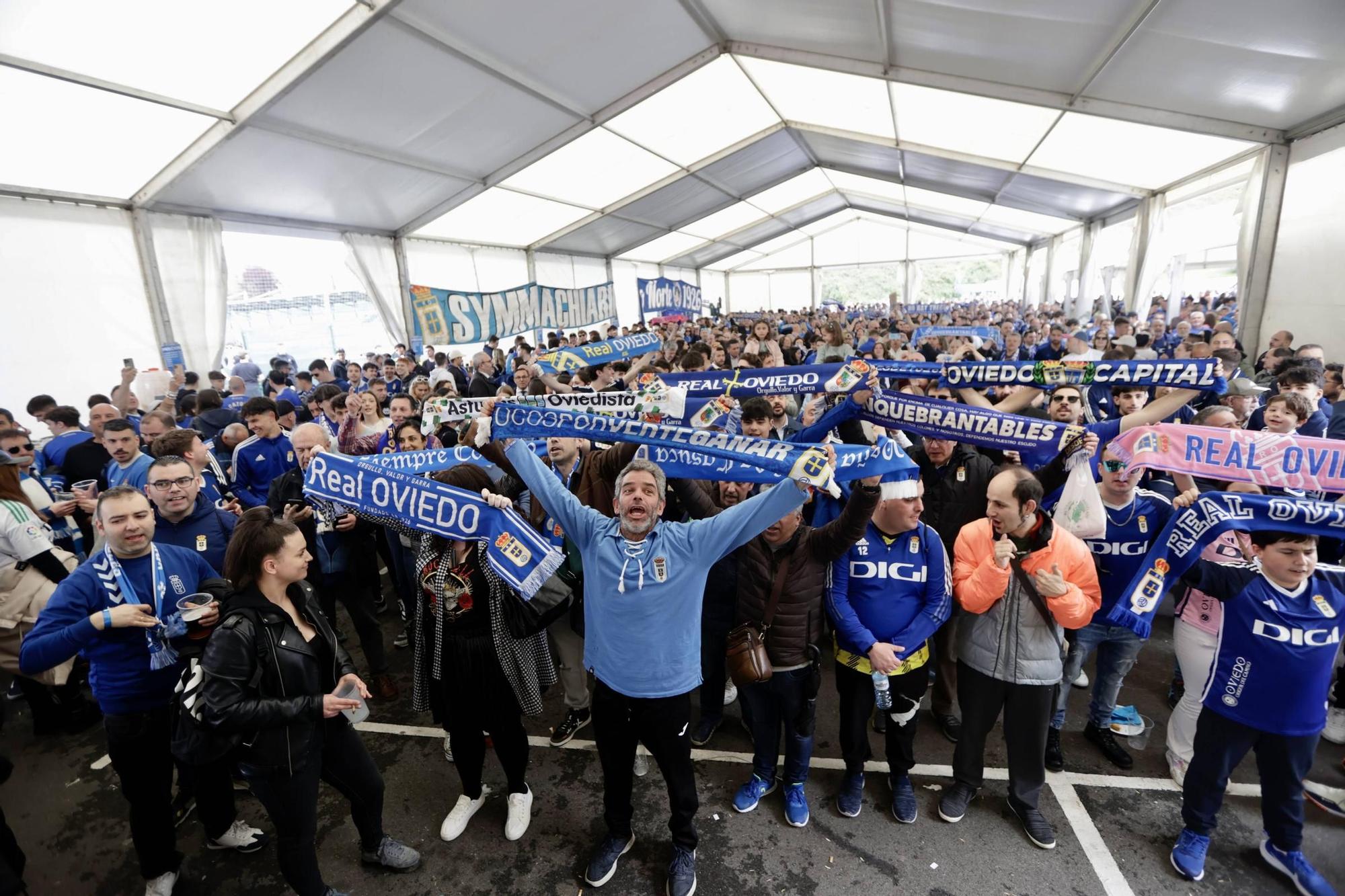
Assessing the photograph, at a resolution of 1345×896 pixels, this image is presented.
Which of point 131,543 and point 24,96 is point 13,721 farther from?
point 24,96

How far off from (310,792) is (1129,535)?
464cm

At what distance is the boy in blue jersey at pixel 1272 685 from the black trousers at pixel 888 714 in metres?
1.33

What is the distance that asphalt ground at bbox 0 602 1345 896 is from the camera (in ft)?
10.1

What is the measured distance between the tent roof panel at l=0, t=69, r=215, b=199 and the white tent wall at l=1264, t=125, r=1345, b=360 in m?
16.5

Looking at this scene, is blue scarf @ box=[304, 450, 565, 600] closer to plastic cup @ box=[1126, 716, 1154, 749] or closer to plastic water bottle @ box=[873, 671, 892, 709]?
plastic water bottle @ box=[873, 671, 892, 709]

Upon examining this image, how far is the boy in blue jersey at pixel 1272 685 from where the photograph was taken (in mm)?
2719

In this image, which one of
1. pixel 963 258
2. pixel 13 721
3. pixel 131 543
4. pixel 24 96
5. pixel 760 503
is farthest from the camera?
pixel 963 258

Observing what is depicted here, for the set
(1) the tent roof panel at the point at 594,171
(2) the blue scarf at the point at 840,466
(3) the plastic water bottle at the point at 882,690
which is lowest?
(3) the plastic water bottle at the point at 882,690

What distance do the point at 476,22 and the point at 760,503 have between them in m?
9.29

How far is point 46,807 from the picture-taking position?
154 inches

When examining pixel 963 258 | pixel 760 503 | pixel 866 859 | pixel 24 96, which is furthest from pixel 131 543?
pixel 963 258

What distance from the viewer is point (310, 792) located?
2.74 meters

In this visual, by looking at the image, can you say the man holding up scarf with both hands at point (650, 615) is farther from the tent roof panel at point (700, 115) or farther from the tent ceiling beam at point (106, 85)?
the tent roof panel at point (700, 115)

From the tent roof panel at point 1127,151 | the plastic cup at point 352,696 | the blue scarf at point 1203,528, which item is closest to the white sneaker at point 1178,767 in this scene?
the blue scarf at point 1203,528
